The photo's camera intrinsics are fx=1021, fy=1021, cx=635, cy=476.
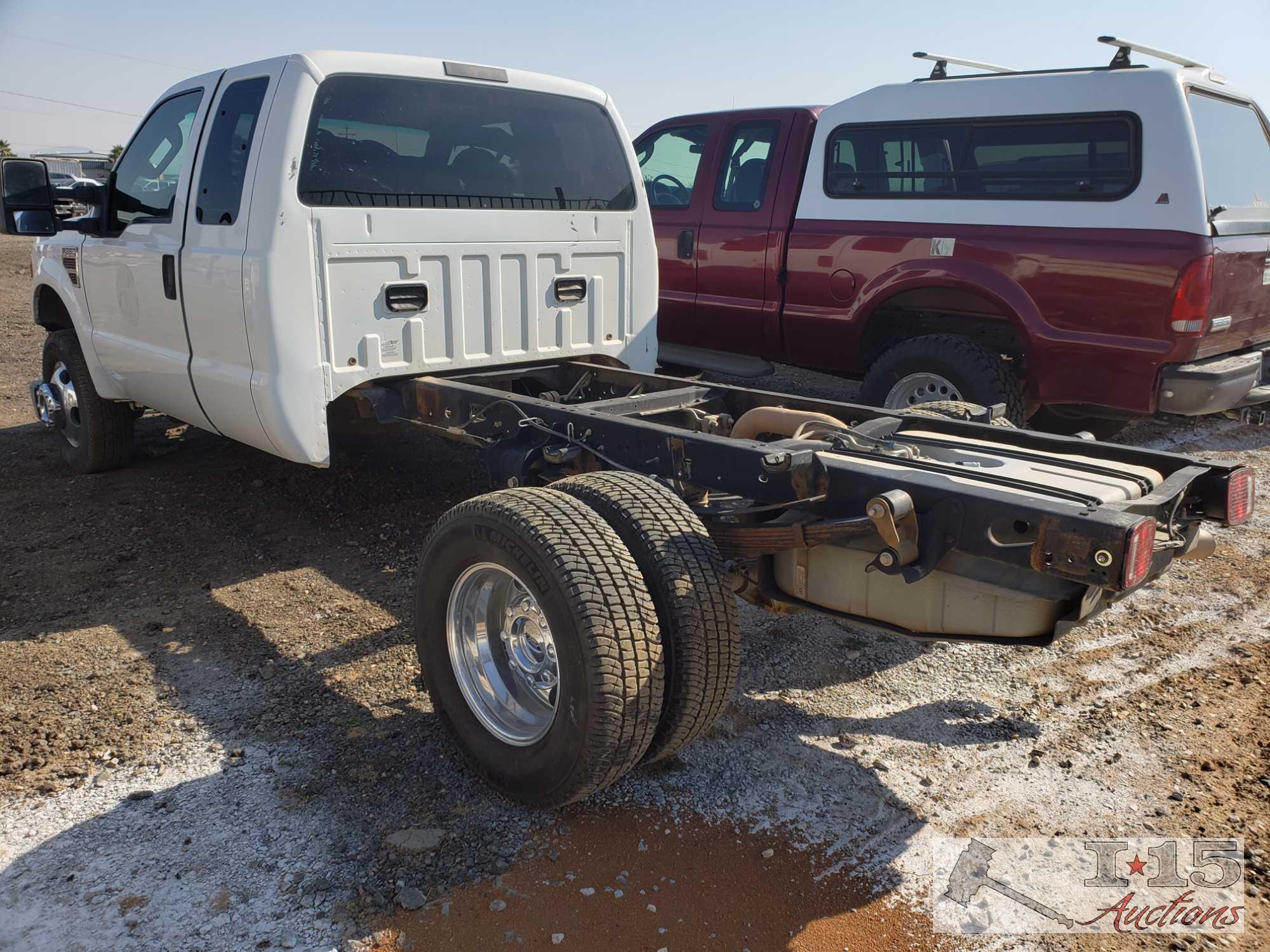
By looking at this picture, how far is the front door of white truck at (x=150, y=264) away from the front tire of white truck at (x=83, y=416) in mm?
490

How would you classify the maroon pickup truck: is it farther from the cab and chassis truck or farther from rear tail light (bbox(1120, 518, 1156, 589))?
rear tail light (bbox(1120, 518, 1156, 589))

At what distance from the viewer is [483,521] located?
2949 mm

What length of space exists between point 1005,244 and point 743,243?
1919 mm

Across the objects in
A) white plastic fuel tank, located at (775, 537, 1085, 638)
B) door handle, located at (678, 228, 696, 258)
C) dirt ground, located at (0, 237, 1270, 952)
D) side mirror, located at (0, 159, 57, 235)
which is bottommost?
dirt ground, located at (0, 237, 1270, 952)

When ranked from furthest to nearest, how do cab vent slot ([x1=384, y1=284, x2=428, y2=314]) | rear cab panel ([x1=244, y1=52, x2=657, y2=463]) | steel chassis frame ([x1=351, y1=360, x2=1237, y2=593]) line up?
cab vent slot ([x1=384, y1=284, x2=428, y2=314])
rear cab panel ([x1=244, y1=52, x2=657, y2=463])
steel chassis frame ([x1=351, y1=360, x2=1237, y2=593])

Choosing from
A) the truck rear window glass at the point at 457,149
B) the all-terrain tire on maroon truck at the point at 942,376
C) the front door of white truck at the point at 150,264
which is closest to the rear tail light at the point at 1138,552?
the truck rear window glass at the point at 457,149

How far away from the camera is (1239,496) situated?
9.37 feet

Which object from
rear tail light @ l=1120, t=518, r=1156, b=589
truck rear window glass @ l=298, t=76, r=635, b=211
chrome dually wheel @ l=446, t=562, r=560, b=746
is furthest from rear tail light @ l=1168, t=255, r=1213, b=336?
chrome dually wheel @ l=446, t=562, r=560, b=746

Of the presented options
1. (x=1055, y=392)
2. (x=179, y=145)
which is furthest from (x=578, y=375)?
(x=1055, y=392)

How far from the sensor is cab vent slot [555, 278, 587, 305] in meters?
5.05

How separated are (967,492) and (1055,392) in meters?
3.68

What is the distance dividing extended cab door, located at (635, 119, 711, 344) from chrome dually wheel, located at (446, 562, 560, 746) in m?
4.63

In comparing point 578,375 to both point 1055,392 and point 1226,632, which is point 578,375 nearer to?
point 1055,392

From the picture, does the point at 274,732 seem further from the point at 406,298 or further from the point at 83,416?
the point at 83,416
